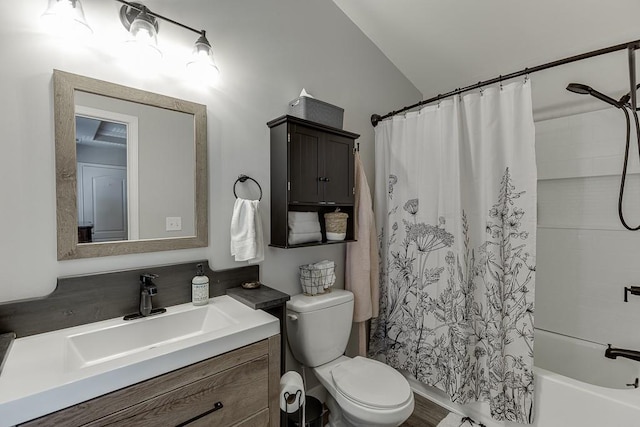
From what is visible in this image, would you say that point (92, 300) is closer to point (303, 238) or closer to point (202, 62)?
point (303, 238)

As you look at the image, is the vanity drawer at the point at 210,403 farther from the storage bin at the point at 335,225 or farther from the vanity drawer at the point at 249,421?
the storage bin at the point at 335,225

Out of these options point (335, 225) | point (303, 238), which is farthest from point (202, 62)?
point (335, 225)

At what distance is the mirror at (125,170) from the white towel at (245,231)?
150 millimetres

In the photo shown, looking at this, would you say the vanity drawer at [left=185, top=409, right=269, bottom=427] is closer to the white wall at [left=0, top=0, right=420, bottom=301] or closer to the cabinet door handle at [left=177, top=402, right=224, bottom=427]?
the cabinet door handle at [left=177, top=402, right=224, bottom=427]

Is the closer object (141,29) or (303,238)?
(141,29)

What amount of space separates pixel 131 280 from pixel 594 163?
2871mm

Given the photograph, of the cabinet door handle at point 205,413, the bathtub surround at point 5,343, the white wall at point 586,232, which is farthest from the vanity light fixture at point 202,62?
the white wall at point 586,232

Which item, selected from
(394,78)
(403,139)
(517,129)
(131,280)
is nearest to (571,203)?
(517,129)

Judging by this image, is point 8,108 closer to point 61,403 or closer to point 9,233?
point 9,233

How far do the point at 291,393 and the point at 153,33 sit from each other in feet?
5.72

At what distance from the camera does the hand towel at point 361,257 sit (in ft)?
6.88

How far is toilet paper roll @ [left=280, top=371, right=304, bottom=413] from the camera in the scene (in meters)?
1.35

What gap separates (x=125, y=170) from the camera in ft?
4.25

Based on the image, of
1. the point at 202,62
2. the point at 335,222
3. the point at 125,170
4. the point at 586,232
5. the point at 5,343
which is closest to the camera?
the point at 5,343
